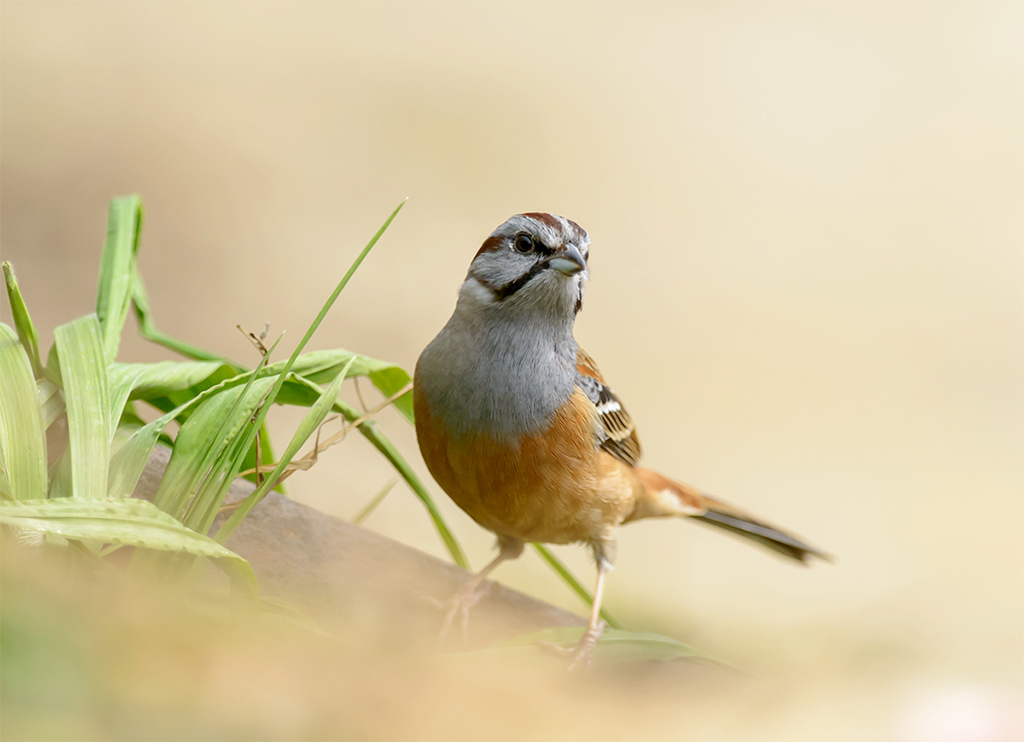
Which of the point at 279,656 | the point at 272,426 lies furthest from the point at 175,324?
the point at 279,656

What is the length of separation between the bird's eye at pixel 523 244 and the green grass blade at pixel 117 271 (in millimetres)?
1185

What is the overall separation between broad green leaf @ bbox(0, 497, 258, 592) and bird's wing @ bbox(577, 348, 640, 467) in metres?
1.31

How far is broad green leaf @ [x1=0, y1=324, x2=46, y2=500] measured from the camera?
5.80 feet

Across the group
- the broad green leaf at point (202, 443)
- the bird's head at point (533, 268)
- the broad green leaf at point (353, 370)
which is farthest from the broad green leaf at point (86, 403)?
the bird's head at point (533, 268)

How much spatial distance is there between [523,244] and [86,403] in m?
1.21

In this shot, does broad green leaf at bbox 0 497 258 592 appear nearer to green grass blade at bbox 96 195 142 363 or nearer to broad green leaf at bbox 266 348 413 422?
broad green leaf at bbox 266 348 413 422

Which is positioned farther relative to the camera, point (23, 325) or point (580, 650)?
point (580, 650)

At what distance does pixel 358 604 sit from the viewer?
7.50 ft

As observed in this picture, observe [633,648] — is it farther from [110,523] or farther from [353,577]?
[110,523]

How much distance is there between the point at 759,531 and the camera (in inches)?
131

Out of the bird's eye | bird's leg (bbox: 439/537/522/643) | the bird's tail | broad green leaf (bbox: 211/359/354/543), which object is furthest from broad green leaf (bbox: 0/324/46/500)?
the bird's tail

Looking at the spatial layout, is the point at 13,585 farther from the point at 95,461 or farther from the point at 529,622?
the point at 529,622

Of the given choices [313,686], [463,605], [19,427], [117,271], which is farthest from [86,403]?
[463,605]

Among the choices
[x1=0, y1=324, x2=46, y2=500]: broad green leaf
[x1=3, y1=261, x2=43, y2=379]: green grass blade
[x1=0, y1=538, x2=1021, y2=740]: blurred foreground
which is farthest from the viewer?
[x1=3, y1=261, x2=43, y2=379]: green grass blade
